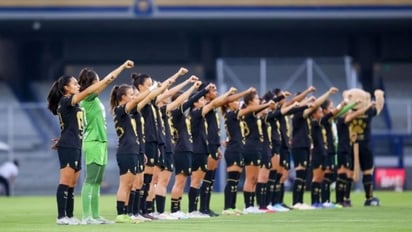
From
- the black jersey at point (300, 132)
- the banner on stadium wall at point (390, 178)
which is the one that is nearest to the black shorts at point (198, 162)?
the black jersey at point (300, 132)

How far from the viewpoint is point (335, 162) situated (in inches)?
1173

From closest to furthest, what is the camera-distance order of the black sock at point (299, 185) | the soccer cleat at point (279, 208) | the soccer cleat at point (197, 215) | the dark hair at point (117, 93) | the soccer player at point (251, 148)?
the dark hair at point (117, 93)
the soccer cleat at point (197, 215)
the soccer player at point (251, 148)
the soccer cleat at point (279, 208)
the black sock at point (299, 185)

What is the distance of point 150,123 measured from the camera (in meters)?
22.9

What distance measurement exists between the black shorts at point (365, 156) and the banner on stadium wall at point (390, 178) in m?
13.8

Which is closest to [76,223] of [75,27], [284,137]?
[284,137]

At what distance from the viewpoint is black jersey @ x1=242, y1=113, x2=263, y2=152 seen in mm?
25969

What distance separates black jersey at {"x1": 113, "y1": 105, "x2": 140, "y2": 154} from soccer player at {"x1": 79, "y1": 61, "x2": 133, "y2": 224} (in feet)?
1.26

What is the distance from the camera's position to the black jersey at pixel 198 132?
24.4 meters

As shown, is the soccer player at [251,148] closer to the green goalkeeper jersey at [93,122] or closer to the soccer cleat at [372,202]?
the soccer cleat at [372,202]

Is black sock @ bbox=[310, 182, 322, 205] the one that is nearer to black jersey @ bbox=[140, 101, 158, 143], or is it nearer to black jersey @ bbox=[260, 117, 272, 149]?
black jersey @ bbox=[260, 117, 272, 149]

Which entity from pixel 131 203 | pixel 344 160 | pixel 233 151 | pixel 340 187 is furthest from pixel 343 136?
pixel 131 203

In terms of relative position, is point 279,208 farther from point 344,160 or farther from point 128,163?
point 128,163

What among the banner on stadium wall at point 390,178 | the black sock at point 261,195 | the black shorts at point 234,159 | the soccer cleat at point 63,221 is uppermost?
the banner on stadium wall at point 390,178

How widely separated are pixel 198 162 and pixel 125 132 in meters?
2.72
